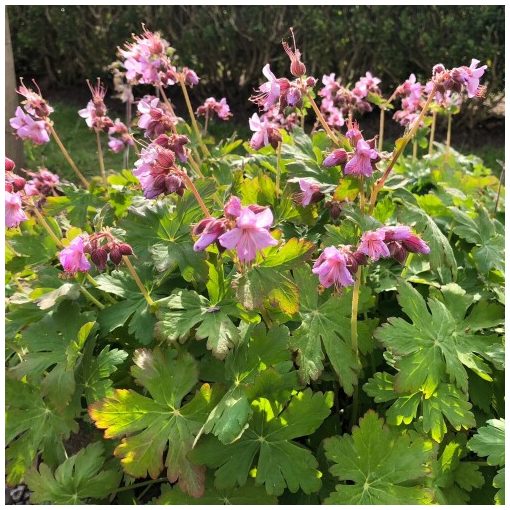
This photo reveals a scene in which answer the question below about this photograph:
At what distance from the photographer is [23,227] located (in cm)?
228

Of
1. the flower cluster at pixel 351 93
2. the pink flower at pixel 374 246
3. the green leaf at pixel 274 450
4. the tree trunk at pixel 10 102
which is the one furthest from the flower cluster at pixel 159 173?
the tree trunk at pixel 10 102

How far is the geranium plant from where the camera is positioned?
1.53 meters

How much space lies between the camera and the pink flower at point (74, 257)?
1.57 metres

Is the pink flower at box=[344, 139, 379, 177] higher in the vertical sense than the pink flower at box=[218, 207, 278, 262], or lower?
higher

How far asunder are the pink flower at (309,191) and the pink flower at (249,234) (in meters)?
0.45

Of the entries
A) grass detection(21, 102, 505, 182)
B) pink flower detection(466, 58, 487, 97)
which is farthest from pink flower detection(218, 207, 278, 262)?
grass detection(21, 102, 505, 182)

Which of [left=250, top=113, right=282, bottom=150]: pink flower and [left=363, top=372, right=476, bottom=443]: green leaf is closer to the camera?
[left=363, top=372, right=476, bottom=443]: green leaf

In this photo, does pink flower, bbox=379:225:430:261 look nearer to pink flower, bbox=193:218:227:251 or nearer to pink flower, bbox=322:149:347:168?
pink flower, bbox=322:149:347:168

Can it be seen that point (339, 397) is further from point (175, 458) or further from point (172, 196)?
point (172, 196)

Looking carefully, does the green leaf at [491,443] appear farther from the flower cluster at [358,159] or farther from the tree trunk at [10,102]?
the tree trunk at [10,102]

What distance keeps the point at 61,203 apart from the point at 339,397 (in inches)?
52.2

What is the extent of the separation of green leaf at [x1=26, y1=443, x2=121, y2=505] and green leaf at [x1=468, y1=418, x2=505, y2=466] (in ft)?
3.25

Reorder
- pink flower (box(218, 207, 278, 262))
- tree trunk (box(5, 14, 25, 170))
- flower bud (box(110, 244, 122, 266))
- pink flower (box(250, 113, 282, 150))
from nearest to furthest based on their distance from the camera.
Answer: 1. pink flower (box(218, 207, 278, 262))
2. flower bud (box(110, 244, 122, 266))
3. pink flower (box(250, 113, 282, 150))
4. tree trunk (box(5, 14, 25, 170))

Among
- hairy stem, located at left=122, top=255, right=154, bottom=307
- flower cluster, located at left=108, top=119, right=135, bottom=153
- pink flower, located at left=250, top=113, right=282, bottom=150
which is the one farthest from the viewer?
flower cluster, located at left=108, top=119, right=135, bottom=153
